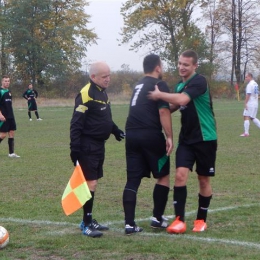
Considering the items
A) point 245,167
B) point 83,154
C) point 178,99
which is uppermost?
point 178,99

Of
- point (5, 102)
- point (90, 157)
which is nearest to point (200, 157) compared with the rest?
point (90, 157)

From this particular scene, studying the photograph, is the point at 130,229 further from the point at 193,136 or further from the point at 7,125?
the point at 7,125

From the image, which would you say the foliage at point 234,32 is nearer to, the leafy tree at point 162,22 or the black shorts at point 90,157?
the leafy tree at point 162,22

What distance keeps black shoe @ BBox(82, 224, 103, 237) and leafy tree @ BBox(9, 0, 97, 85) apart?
178 ft

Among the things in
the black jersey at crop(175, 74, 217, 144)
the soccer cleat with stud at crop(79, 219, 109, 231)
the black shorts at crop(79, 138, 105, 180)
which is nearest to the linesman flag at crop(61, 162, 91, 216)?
the black shorts at crop(79, 138, 105, 180)

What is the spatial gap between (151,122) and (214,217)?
1.56 m

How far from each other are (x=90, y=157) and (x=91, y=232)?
0.81m

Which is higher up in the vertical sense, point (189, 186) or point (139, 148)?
point (139, 148)

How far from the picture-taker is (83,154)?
21.9 ft

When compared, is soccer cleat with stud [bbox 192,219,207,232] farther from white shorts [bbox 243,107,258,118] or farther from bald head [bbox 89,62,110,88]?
white shorts [bbox 243,107,258,118]

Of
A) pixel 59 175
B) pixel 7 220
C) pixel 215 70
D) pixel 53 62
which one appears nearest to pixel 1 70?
pixel 53 62

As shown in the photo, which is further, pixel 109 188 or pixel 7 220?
pixel 109 188

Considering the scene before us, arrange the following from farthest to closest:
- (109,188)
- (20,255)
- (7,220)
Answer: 1. (109,188)
2. (7,220)
3. (20,255)

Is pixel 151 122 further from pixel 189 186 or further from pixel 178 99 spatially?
pixel 189 186
